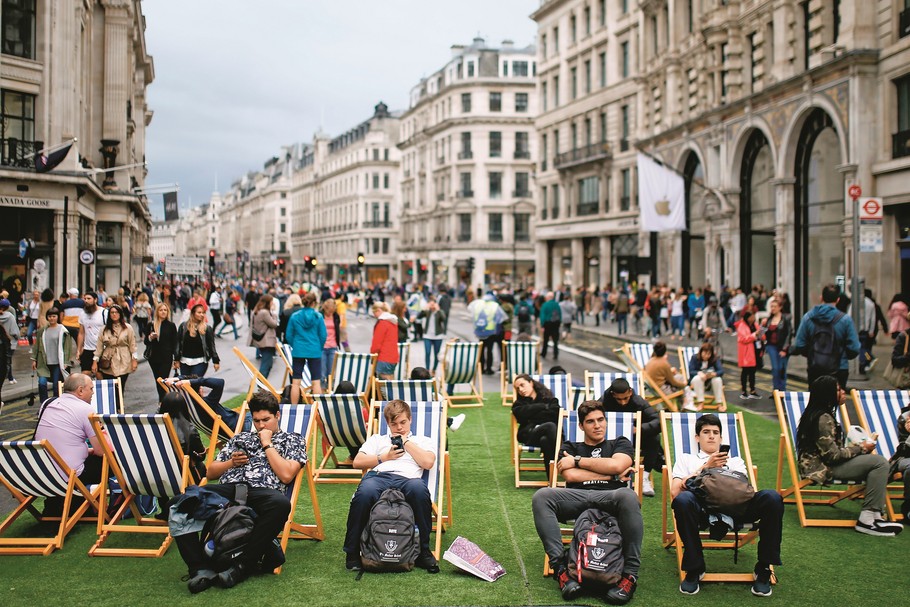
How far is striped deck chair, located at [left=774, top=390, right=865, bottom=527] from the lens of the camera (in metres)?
7.86

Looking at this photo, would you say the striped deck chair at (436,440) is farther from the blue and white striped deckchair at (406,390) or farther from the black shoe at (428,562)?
the blue and white striped deckchair at (406,390)

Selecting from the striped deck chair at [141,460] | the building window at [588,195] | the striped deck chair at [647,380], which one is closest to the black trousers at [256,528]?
the striped deck chair at [141,460]

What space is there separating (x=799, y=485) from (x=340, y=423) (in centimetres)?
454

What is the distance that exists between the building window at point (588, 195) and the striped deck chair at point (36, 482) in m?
46.0

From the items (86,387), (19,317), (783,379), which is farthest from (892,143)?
(19,317)

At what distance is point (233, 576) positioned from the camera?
20.7 ft

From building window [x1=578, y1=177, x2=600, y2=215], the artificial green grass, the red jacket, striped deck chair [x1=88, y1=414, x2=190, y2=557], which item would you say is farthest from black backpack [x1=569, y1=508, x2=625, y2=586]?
building window [x1=578, y1=177, x2=600, y2=215]

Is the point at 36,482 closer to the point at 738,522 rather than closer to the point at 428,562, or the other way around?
the point at 428,562

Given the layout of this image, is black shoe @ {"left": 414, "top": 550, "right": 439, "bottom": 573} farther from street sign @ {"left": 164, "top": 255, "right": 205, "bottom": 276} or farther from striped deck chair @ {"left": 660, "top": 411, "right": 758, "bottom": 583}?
street sign @ {"left": 164, "top": 255, "right": 205, "bottom": 276}

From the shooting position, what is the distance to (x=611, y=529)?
6203 mm

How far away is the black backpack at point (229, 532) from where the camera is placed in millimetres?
6281

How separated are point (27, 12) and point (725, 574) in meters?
32.8

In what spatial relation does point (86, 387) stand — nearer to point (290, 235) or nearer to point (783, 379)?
point (783, 379)

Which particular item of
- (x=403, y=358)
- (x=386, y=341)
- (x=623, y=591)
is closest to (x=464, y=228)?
(x=403, y=358)
